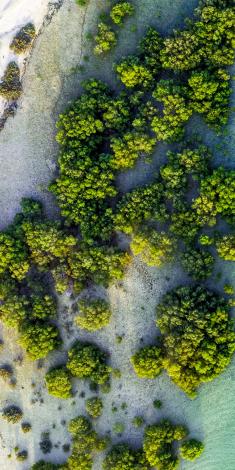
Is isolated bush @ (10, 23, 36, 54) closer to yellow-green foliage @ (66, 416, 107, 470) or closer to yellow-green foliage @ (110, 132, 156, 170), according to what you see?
yellow-green foliage @ (110, 132, 156, 170)

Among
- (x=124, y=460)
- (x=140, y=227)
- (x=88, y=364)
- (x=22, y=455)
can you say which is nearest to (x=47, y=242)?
(x=140, y=227)

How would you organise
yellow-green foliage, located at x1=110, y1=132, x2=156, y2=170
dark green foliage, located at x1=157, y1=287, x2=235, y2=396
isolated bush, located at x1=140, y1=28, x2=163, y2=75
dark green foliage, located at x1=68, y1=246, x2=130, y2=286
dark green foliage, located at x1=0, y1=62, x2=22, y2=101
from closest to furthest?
dark green foliage, located at x1=157, y1=287, x2=235, y2=396 → yellow-green foliage, located at x1=110, y1=132, x2=156, y2=170 → dark green foliage, located at x1=68, y1=246, x2=130, y2=286 → isolated bush, located at x1=140, y1=28, x2=163, y2=75 → dark green foliage, located at x1=0, y1=62, x2=22, y2=101

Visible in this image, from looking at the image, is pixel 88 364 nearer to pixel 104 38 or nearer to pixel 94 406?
pixel 94 406

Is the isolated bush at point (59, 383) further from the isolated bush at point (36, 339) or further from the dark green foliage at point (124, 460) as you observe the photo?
the dark green foliage at point (124, 460)

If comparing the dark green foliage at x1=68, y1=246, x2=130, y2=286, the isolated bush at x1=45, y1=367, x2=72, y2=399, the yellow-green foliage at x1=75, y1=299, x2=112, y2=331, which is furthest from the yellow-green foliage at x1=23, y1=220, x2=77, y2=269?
the isolated bush at x1=45, y1=367, x2=72, y2=399

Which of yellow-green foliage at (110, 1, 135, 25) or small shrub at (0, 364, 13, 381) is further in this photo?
small shrub at (0, 364, 13, 381)

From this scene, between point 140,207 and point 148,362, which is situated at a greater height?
point 140,207
